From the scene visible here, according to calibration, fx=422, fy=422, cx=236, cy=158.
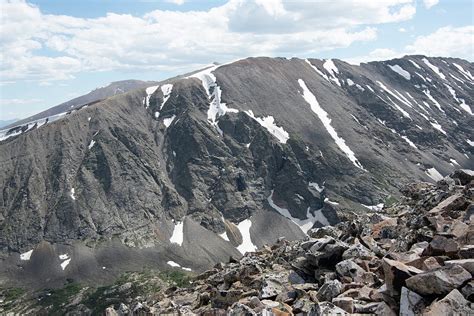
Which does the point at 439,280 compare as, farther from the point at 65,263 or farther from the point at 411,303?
the point at 65,263

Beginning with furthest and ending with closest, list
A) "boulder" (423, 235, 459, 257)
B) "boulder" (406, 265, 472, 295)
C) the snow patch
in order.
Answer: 1. the snow patch
2. "boulder" (423, 235, 459, 257)
3. "boulder" (406, 265, 472, 295)

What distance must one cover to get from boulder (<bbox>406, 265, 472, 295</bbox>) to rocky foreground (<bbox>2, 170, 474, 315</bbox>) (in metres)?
0.04

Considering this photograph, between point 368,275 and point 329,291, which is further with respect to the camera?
point 368,275

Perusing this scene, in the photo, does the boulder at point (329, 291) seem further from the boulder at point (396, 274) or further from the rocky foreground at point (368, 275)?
the boulder at point (396, 274)

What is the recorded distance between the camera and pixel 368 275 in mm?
24875

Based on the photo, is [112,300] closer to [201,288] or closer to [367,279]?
[201,288]

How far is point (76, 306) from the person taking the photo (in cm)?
16200

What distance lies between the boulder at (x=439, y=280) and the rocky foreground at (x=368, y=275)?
37 millimetres

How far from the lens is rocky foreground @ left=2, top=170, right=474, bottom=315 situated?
17.6 metres

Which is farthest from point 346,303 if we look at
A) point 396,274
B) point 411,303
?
point 411,303

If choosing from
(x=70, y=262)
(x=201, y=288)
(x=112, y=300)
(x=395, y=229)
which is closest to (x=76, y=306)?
(x=112, y=300)

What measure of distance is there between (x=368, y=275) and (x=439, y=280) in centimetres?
→ 779

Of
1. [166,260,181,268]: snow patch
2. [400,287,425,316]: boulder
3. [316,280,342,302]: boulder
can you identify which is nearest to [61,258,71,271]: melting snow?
[166,260,181,268]: snow patch

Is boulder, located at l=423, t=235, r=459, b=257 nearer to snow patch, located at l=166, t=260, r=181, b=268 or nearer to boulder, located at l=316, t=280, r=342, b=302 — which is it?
boulder, located at l=316, t=280, r=342, b=302
